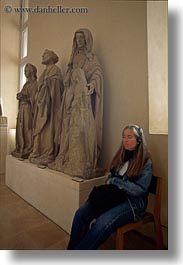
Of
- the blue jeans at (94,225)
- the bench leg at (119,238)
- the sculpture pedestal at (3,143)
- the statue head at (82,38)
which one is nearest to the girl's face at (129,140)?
the blue jeans at (94,225)

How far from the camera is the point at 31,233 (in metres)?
0.91

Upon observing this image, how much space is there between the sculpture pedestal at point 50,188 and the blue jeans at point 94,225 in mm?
45

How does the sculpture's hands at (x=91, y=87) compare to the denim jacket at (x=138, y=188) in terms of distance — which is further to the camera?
the sculpture's hands at (x=91, y=87)

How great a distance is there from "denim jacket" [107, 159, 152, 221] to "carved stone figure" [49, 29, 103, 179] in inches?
7.4

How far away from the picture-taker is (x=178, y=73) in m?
0.92

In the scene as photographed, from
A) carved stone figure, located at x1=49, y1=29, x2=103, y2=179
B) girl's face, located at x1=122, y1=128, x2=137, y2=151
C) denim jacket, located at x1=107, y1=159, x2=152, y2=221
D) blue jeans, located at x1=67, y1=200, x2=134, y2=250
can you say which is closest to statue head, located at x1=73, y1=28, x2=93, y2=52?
carved stone figure, located at x1=49, y1=29, x2=103, y2=179

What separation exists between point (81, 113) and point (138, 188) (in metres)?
0.51

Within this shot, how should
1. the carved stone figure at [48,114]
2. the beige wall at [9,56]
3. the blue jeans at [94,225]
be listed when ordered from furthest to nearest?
1. the carved stone figure at [48,114]
2. the beige wall at [9,56]
3. the blue jeans at [94,225]

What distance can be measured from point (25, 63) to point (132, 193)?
0.86 m

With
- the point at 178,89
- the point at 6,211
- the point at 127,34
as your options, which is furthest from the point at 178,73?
the point at 6,211

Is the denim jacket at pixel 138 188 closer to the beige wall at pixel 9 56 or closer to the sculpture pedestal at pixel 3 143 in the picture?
the sculpture pedestal at pixel 3 143

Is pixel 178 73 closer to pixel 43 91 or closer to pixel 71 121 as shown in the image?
pixel 71 121

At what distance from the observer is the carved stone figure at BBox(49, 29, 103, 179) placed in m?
1.06

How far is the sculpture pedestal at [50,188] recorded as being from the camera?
0.96m
